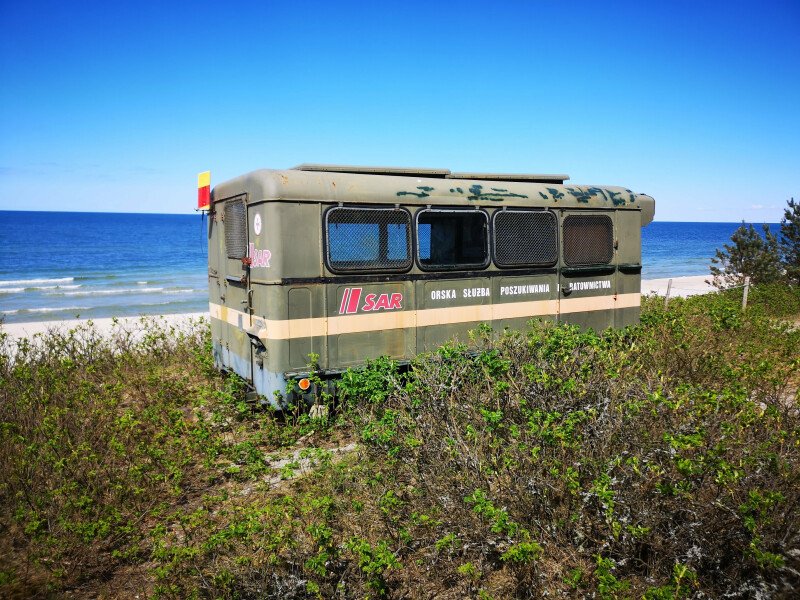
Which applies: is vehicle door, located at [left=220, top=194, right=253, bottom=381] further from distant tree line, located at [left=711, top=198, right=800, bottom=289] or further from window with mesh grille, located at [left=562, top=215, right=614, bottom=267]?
distant tree line, located at [left=711, top=198, right=800, bottom=289]

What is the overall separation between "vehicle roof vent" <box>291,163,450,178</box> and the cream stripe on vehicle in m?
1.79

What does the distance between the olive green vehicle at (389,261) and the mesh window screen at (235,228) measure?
0.02 metres

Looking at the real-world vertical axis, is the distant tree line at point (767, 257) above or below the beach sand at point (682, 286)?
above

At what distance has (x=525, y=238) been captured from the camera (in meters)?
7.86

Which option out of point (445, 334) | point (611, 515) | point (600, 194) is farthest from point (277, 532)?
point (600, 194)

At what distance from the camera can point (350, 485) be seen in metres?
4.80

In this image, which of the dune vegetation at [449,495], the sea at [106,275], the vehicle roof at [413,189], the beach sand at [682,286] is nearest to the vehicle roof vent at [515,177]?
the vehicle roof at [413,189]

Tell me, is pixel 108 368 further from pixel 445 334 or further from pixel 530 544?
pixel 530 544

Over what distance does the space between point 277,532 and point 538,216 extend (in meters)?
5.59

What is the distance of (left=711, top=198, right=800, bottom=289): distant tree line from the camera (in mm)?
17688

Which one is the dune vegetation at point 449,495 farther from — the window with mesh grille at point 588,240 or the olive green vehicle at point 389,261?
the window with mesh grille at point 588,240

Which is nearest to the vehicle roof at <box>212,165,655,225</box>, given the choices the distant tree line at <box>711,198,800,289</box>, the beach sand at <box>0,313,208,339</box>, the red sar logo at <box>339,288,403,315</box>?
the red sar logo at <box>339,288,403,315</box>

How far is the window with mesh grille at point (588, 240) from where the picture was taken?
825 cm

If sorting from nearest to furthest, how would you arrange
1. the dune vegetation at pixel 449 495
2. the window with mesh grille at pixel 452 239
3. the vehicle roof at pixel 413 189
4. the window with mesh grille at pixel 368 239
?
1. the dune vegetation at pixel 449 495
2. the vehicle roof at pixel 413 189
3. the window with mesh grille at pixel 368 239
4. the window with mesh grille at pixel 452 239
